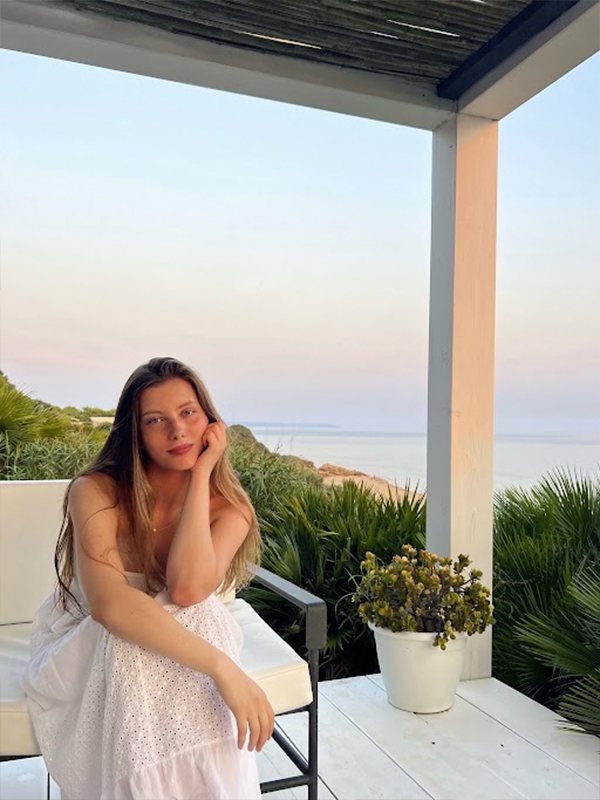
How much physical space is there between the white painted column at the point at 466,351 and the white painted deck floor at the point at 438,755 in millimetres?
414

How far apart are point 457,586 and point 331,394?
3746mm

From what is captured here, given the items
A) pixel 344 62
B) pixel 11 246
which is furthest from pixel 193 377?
pixel 11 246

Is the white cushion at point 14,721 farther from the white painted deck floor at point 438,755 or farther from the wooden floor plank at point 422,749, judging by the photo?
the wooden floor plank at point 422,749

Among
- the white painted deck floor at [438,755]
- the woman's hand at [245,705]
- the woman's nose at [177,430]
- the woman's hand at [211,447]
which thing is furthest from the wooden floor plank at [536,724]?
the woman's nose at [177,430]

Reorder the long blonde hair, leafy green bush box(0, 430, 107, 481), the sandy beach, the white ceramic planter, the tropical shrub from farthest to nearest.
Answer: the tropical shrub, leafy green bush box(0, 430, 107, 481), the sandy beach, the white ceramic planter, the long blonde hair

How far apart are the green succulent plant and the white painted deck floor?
0.29 meters

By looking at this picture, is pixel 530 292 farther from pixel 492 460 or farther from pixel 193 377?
pixel 193 377

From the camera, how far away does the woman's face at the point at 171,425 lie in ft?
5.63

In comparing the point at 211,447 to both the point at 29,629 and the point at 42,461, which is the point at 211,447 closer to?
the point at 29,629

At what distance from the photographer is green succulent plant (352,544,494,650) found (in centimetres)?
253

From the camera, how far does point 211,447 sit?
1728 millimetres

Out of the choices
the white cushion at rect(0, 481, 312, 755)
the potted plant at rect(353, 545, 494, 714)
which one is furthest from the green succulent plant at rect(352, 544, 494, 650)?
the white cushion at rect(0, 481, 312, 755)

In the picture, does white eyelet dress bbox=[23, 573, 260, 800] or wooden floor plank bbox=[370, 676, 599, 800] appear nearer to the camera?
white eyelet dress bbox=[23, 573, 260, 800]

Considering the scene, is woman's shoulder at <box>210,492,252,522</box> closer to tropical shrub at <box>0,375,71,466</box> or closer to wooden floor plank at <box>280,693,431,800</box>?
wooden floor plank at <box>280,693,431,800</box>
